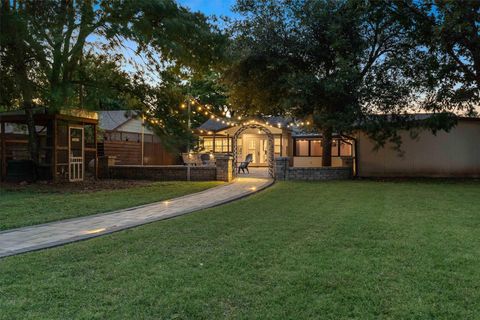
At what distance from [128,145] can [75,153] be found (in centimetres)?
663

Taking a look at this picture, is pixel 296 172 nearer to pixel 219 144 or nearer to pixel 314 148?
pixel 314 148

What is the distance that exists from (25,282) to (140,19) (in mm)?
7791

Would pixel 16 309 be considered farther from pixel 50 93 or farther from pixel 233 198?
pixel 50 93

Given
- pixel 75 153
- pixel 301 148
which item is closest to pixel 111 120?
pixel 75 153

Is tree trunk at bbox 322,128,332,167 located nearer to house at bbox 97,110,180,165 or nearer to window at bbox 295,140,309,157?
window at bbox 295,140,309,157

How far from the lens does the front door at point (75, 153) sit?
1231cm

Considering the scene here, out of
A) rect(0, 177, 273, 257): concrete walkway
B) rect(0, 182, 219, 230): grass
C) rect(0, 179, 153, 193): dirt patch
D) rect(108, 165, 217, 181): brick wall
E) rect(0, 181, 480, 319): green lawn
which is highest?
rect(108, 165, 217, 181): brick wall

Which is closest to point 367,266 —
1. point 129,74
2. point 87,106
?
point 129,74

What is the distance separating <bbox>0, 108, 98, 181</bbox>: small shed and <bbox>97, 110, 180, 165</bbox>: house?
15.1 feet

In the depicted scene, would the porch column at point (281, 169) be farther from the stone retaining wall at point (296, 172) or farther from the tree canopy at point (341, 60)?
the tree canopy at point (341, 60)

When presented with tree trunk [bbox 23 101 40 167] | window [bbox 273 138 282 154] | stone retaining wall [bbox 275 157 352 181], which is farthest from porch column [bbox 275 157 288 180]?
tree trunk [bbox 23 101 40 167]

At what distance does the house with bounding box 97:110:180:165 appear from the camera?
18.4 metres

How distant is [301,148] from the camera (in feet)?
68.1

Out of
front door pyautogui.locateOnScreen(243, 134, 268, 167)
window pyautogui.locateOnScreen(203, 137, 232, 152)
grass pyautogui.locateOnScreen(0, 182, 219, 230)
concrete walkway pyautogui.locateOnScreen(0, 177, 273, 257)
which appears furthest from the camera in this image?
front door pyautogui.locateOnScreen(243, 134, 268, 167)
